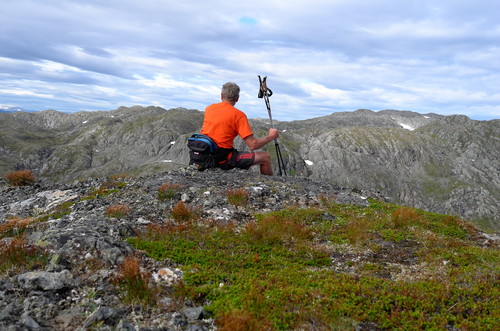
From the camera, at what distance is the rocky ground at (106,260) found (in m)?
5.34

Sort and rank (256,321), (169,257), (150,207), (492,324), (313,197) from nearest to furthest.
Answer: (256,321) < (492,324) < (169,257) < (150,207) < (313,197)

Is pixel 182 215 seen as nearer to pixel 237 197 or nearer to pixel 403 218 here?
pixel 237 197

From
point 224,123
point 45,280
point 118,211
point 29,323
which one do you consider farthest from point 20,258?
point 224,123

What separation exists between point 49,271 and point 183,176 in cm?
978

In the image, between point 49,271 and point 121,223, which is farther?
point 121,223

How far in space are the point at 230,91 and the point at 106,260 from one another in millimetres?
9011

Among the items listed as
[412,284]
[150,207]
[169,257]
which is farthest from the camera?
[150,207]

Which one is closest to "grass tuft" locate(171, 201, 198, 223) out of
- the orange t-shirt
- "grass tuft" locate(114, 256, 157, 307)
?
the orange t-shirt

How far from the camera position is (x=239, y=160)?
1648 cm

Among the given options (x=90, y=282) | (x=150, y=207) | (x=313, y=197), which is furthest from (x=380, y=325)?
(x=313, y=197)

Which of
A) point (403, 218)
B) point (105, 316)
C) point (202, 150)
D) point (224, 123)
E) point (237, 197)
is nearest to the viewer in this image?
point (105, 316)

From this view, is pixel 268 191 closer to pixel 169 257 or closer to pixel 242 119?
pixel 242 119

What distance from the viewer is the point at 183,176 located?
52.9 ft

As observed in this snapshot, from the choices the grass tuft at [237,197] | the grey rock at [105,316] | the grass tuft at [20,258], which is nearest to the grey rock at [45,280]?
the grass tuft at [20,258]
